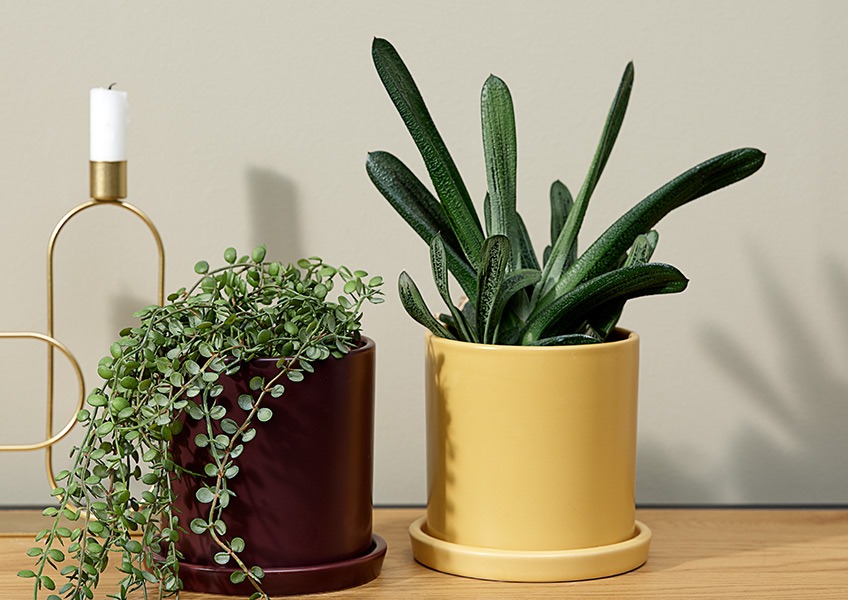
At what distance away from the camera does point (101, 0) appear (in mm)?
811

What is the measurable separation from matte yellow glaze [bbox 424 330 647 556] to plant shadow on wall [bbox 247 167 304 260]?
24 cm

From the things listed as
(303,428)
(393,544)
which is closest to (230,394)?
(303,428)

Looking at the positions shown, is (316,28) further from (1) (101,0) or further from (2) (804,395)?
(2) (804,395)

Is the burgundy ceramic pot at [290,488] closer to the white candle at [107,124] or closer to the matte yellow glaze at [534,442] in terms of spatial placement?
the matte yellow glaze at [534,442]

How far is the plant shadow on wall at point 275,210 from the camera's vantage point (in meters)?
0.83

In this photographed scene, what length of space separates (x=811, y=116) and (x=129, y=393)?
1.98 ft

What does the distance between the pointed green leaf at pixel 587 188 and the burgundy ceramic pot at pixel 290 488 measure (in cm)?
15

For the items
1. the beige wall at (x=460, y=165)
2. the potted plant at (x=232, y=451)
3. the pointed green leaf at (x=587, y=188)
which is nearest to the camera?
A: the potted plant at (x=232, y=451)

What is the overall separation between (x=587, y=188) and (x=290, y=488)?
276 millimetres

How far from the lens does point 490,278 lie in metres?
0.60

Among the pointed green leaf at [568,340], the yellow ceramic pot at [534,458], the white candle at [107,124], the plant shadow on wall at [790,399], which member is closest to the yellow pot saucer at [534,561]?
the yellow ceramic pot at [534,458]

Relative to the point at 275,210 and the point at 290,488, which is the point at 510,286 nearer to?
the point at 290,488

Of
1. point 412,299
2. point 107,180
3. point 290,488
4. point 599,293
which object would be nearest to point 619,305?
point 599,293

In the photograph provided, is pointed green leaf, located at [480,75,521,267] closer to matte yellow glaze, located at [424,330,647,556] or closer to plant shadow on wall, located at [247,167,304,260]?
matte yellow glaze, located at [424,330,647,556]
